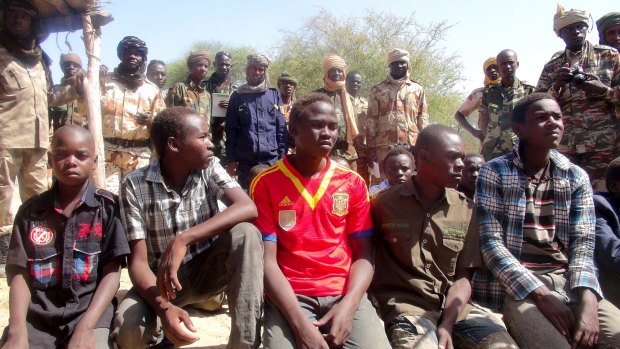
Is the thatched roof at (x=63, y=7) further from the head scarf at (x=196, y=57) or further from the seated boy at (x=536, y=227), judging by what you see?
A: the seated boy at (x=536, y=227)

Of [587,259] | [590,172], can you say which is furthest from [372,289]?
[590,172]

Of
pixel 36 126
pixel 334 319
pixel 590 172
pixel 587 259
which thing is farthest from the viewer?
pixel 590 172

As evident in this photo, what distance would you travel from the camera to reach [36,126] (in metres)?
4.64

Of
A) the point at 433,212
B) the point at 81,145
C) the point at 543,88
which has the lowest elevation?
the point at 433,212

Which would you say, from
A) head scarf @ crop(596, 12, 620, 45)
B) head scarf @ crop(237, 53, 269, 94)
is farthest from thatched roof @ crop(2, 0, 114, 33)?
head scarf @ crop(596, 12, 620, 45)

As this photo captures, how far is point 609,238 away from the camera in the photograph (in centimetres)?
301

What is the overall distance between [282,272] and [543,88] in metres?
3.62

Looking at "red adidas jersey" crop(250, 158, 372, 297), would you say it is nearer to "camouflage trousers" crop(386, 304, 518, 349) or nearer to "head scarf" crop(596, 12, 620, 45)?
"camouflage trousers" crop(386, 304, 518, 349)

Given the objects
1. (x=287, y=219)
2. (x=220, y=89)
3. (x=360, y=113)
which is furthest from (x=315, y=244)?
(x=360, y=113)

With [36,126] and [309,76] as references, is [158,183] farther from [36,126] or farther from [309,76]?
[309,76]

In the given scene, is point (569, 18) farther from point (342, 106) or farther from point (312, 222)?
point (312, 222)

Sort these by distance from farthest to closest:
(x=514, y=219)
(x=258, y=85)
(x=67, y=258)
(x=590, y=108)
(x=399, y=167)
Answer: (x=258, y=85) < (x=590, y=108) < (x=399, y=167) < (x=514, y=219) < (x=67, y=258)

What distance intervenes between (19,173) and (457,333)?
3.97 meters

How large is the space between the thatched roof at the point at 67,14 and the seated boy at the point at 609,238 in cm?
483
